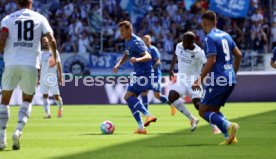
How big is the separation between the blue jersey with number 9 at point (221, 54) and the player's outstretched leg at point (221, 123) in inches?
22.7

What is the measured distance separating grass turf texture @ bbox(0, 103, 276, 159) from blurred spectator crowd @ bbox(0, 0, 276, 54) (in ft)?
42.0

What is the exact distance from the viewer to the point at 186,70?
18125mm

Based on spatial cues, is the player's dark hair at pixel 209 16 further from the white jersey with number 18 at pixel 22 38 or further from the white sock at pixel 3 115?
the white sock at pixel 3 115

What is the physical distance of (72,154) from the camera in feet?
38.9

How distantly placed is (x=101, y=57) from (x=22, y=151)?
22.0 m

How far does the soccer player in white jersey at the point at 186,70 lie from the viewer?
1755cm

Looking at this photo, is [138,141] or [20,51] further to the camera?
[138,141]

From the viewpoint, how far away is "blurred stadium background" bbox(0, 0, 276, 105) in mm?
32438

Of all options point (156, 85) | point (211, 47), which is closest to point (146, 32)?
point (156, 85)

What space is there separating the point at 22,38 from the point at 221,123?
3.55 meters

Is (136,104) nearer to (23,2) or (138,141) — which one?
(138,141)

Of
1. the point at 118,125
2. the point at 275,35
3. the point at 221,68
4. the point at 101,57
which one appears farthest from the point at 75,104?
the point at 221,68

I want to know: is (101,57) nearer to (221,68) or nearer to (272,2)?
(272,2)

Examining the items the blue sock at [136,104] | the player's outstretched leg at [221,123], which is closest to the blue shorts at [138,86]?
the blue sock at [136,104]
